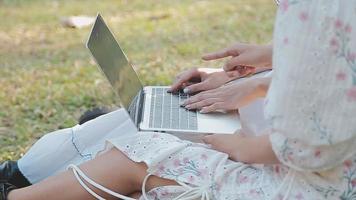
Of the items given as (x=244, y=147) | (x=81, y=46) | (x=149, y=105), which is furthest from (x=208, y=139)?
(x=81, y=46)

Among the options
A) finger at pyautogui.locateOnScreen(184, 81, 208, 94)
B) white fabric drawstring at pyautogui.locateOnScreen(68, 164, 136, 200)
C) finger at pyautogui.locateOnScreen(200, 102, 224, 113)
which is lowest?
white fabric drawstring at pyautogui.locateOnScreen(68, 164, 136, 200)

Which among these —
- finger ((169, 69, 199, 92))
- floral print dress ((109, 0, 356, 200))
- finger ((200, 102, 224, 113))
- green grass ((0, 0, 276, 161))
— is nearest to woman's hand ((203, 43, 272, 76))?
finger ((200, 102, 224, 113))

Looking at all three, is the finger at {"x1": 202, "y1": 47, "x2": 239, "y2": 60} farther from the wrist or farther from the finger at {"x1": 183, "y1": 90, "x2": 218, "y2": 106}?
the wrist

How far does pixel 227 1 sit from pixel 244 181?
381 cm

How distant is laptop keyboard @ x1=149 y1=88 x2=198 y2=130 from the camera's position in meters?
1.86

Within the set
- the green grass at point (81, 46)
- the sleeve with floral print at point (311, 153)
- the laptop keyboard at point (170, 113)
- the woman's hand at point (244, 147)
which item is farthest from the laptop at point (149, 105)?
the green grass at point (81, 46)

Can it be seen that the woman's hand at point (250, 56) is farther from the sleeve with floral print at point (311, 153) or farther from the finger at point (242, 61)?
the sleeve with floral print at point (311, 153)

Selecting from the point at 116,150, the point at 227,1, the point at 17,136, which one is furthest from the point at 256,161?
the point at 227,1

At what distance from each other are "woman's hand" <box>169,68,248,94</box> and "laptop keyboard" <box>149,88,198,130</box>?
1.1 inches

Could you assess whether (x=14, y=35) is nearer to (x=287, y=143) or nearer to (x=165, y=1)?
(x=165, y=1)

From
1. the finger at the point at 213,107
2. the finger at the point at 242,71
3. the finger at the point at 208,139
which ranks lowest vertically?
the finger at the point at 208,139

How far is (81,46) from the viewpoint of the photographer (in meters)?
4.23

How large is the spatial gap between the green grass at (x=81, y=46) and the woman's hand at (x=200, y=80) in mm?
862

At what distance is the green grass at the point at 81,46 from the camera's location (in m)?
3.17
